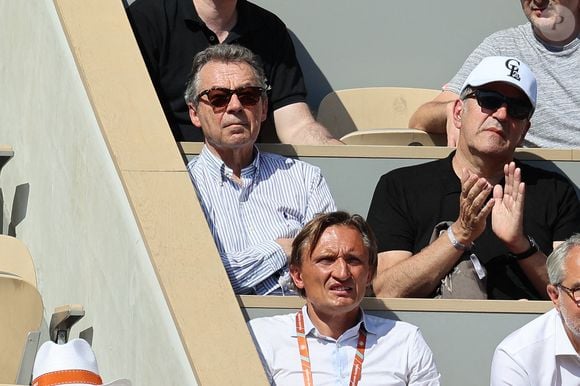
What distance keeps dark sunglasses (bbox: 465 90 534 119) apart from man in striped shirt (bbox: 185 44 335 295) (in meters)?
0.63

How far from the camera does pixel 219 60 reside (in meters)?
5.95

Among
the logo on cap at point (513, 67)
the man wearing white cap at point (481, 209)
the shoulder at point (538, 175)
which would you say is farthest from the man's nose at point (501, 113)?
the shoulder at point (538, 175)

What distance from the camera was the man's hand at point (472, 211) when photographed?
5.61m

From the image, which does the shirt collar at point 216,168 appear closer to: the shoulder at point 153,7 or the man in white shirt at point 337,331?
the man in white shirt at point 337,331

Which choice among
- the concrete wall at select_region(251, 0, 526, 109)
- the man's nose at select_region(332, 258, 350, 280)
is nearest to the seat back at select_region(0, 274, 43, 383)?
the man's nose at select_region(332, 258, 350, 280)

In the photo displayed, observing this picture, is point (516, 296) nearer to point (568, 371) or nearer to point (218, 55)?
point (568, 371)

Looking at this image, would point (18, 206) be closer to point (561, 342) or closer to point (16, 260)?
point (16, 260)

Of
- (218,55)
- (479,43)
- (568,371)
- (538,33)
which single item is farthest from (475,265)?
(479,43)

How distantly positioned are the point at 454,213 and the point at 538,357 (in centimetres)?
93

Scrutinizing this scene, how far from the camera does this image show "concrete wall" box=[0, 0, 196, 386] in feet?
16.1

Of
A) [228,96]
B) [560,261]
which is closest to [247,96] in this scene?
[228,96]

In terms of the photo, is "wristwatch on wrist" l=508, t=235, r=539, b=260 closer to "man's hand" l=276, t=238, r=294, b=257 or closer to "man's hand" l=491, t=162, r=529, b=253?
"man's hand" l=491, t=162, r=529, b=253

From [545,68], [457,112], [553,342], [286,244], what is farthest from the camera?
[545,68]

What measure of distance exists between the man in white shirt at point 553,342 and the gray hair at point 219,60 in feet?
4.28
